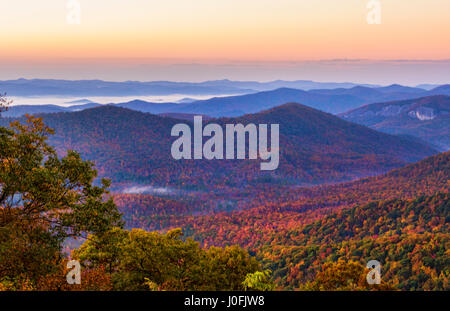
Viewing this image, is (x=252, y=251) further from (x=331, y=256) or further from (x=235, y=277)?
(x=235, y=277)

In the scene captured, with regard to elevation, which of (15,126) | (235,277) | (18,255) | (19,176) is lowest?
(235,277)

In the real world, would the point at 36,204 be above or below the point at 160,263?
above

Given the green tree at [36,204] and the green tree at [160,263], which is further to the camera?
the green tree at [160,263]

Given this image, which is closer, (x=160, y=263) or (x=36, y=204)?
(x=36, y=204)

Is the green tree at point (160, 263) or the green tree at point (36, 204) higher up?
the green tree at point (36, 204)

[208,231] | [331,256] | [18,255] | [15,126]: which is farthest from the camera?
[208,231]

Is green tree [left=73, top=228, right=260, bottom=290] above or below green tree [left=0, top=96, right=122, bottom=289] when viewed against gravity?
below

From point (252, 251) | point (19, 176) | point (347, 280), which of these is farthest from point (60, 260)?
point (252, 251)

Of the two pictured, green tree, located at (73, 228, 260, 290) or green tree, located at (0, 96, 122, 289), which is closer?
green tree, located at (0, 96, 122, 289)
